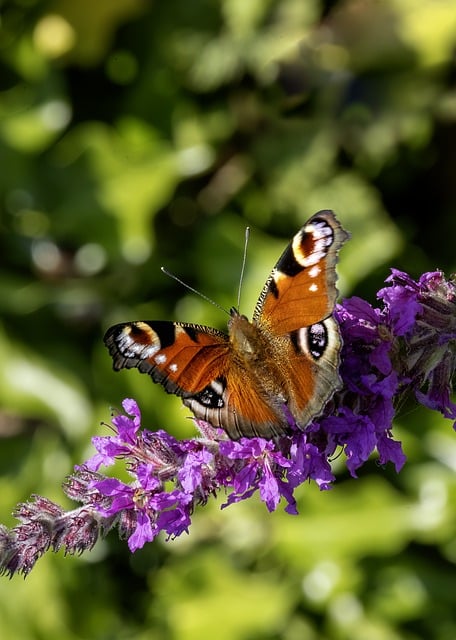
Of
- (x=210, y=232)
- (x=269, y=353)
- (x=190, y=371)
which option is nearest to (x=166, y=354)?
(x=190, y=371)

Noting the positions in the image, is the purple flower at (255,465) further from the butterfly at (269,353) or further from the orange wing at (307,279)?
the orange wing at (307,279)

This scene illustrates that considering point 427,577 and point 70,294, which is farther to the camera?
point 70,294

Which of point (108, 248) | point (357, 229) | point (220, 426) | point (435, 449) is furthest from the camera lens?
point (108, 248)

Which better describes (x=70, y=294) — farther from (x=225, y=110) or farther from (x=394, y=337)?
(x=394, y=337)

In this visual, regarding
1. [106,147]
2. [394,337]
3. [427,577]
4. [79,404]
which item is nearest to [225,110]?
[106,147]

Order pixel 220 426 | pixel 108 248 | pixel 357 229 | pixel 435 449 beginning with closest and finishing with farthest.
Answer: pixel 220 426 < pixel 435 449 < pixel 357 229 < pixel 108 248

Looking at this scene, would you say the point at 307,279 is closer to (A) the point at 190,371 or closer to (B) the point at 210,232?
(A) the point at 190,371

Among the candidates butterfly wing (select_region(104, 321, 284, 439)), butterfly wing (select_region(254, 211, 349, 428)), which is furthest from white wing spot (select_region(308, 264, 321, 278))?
butterfly wing (select_region(104, 321, 284, 439))
